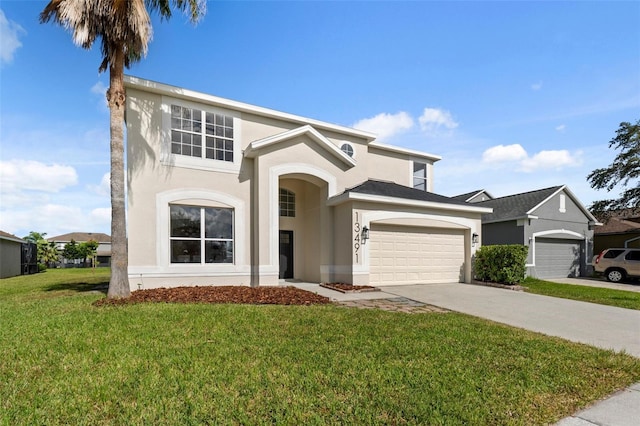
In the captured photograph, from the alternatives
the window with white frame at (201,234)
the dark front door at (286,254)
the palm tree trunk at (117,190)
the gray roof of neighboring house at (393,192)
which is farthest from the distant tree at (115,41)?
the gray roof of neighboring house at (393,192)

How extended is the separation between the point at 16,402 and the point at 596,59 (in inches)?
521

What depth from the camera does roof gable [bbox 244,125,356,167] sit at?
11.2 m

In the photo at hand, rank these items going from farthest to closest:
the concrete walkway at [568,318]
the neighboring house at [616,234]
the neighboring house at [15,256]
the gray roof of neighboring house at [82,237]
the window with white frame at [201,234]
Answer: the gray roof of neighboring house at [82,237]
the neighboring house at [616,234]
the neighboring house at [15,256]
the window with white frame at [201,234]
the concrete walkway at [568,318]

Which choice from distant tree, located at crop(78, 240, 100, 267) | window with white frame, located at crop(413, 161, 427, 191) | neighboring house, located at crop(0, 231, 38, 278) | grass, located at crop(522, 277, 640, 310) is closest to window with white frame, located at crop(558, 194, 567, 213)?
grass, located at crop(522, 277, 640, 310)

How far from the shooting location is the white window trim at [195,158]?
1060 cm

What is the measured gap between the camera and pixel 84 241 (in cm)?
4781

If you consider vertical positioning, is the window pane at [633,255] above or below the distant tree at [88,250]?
above

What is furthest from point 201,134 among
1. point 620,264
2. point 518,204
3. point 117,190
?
point 620,264

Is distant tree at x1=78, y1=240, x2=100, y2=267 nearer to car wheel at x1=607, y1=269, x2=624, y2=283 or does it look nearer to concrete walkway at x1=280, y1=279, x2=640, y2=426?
concrete walkway at x1=280, y1=279, x2=640, y2=426

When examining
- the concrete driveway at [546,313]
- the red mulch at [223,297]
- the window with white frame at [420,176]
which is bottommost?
the concrete driveway at [546,313]

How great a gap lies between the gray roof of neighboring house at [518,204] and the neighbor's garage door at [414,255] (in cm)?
575

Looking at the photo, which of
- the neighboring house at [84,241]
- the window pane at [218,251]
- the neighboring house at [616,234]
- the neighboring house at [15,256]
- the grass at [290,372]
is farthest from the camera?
the neighboring house at [84,241]

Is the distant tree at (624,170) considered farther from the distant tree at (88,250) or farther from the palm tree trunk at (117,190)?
the distant tree at (88,250)

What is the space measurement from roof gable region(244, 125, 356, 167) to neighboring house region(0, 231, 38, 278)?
20622 millimetres
